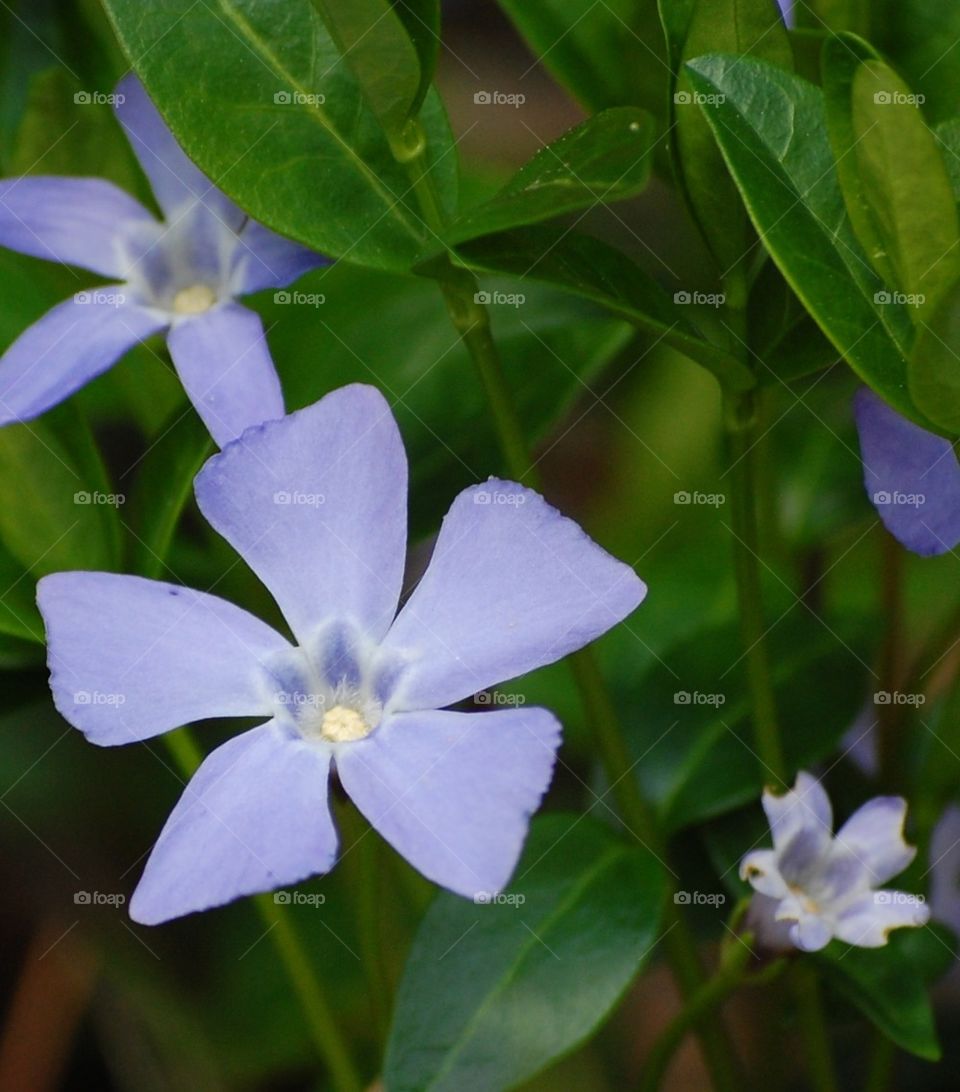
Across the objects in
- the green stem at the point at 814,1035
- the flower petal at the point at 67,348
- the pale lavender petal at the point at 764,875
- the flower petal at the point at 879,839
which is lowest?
the green stem at the point at 814,1035

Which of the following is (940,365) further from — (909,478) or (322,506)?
(322,506)

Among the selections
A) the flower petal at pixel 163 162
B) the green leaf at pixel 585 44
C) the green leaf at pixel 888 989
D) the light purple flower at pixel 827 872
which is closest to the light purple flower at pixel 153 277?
the flower petal at pixel 163 162

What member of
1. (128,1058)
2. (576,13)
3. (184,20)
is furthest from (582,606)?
(128,1058)

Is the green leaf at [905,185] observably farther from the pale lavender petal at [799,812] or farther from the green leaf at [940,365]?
the pale lavender petal at [799,812]

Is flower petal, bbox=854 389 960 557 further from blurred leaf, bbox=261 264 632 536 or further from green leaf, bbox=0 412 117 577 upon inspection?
green leaf, bbox=0 412 117 577

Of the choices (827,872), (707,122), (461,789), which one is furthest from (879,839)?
(707,122)

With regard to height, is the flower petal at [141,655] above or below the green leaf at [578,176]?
below

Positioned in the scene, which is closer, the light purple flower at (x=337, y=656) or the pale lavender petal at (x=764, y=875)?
the light purple flower at (x=337, y=656)

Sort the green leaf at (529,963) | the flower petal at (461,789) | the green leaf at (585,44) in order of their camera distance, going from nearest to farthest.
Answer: the flower petal at (461,789), the green leaf at (529,963), the green leaf at (585,44)
